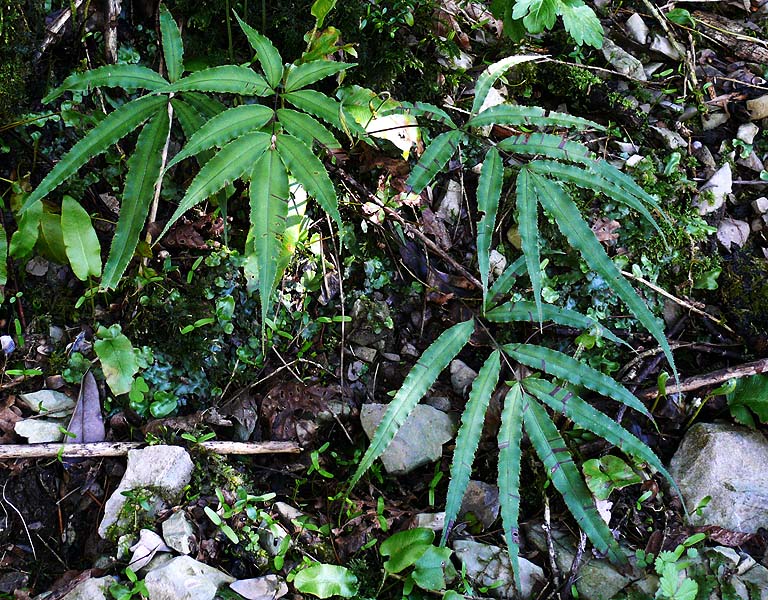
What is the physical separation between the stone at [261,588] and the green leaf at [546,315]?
1.11 metres

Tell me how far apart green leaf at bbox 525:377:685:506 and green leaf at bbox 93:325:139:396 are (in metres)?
1.35

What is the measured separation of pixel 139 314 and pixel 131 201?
490mm

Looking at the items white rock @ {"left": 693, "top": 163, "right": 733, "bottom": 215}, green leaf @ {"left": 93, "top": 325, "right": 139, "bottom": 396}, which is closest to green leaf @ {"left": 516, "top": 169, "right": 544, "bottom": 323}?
white rock @ {"left": 693, "top": 163, "right": 733, "bottom": 215}

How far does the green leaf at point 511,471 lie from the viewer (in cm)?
189

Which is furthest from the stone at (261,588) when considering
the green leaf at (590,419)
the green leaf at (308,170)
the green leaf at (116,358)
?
the green leaf at (308,170)

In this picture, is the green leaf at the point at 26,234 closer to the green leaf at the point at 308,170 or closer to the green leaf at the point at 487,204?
the green leaf at the point at 308,170

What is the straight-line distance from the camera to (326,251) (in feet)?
8.30

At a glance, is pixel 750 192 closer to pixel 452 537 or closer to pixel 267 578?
pixel 452 537

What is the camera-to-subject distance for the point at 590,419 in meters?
2.05

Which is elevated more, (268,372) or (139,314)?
(139,314)

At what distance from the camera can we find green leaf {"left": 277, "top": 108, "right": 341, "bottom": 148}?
1900 mm

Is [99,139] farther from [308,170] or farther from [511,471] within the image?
[511,471]

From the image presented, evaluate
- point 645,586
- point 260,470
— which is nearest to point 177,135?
point 260,470

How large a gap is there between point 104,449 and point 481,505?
128 centimetres
